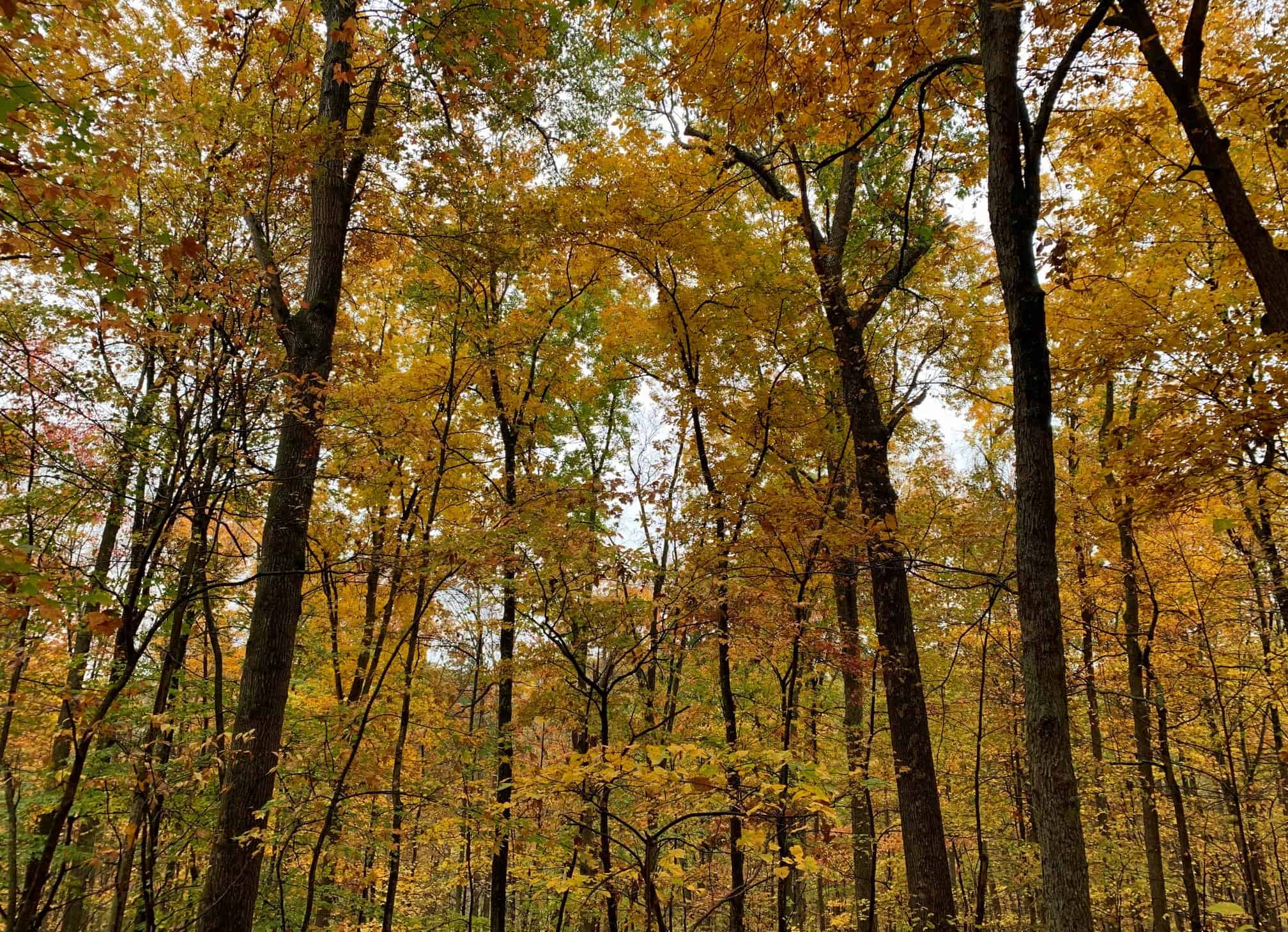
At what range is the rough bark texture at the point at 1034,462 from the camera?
3.12 meters

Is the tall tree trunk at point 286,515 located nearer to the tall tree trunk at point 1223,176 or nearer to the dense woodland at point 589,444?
the dense woodland at point 589,444

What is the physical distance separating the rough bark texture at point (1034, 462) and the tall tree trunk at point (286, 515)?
399cm

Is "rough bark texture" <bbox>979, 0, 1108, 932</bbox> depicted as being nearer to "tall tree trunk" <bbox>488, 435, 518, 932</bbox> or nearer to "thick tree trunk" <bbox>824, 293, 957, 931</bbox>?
"thick tree trunk" <bbox>824, 293, 957, 931</bbox>

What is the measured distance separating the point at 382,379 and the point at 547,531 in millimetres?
5137

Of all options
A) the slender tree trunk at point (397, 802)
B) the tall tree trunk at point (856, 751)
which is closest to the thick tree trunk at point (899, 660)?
the tall tree trunk at point (856, 751)

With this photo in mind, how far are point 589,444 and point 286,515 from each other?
7.55m

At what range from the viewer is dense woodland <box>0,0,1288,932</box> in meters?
3.68

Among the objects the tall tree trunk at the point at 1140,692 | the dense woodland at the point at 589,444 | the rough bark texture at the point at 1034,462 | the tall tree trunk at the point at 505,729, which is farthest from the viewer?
the tall tree trunk at the point at 1140,692

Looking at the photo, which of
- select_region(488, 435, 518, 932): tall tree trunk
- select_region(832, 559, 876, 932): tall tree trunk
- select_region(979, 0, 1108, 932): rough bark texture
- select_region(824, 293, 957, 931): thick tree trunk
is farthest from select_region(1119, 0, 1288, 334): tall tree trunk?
select_region(488, 435, 518, 932): tall tree trunk

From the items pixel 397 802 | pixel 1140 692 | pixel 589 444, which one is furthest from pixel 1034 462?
pixel 589 444

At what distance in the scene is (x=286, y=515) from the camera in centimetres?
480

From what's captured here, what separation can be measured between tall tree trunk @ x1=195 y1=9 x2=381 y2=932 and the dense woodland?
36 mm

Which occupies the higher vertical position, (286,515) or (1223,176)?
(1223,176)

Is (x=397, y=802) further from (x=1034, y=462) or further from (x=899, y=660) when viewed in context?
(x=1034, y=462)
